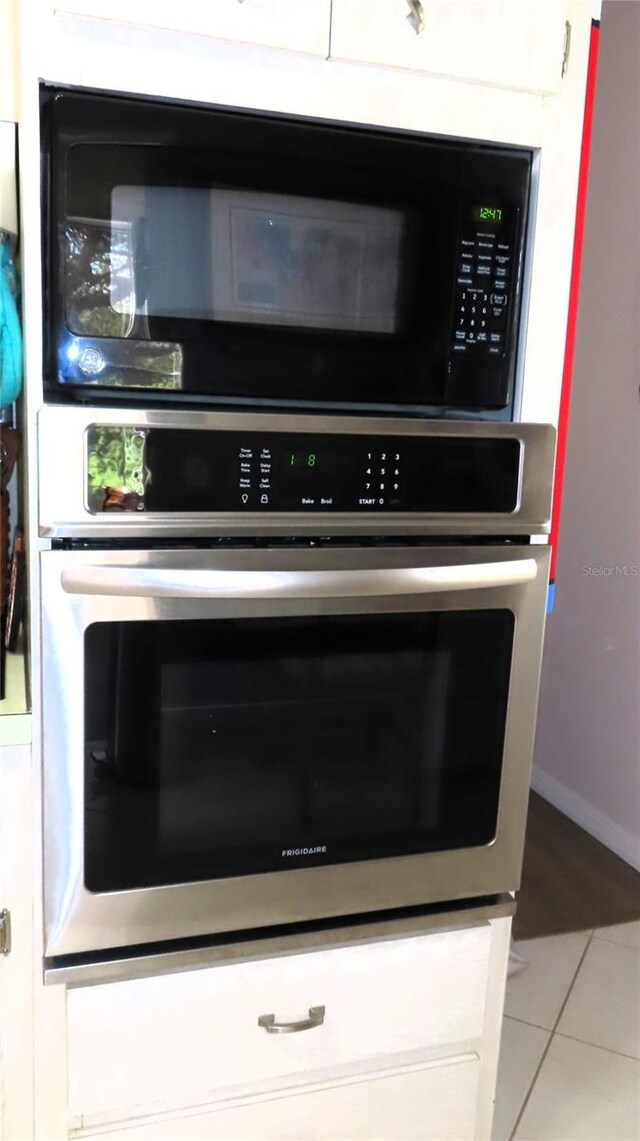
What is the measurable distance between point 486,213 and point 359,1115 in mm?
1074

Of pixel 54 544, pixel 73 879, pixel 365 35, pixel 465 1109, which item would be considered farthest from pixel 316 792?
pixel 365 35

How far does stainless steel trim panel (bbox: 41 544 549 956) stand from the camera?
0.86m

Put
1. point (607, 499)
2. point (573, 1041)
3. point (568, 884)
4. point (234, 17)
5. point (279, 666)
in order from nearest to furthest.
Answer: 1. point (234, 17)
2. point (279, 666)
3. point (573, 1041)
4. point (568, 884)
5. point (607, 499)

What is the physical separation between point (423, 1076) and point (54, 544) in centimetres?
81

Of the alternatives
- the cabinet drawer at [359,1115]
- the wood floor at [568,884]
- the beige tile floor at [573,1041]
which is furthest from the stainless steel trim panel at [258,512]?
the wood floor at [568,884]

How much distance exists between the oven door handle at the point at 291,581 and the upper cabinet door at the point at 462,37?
51cm

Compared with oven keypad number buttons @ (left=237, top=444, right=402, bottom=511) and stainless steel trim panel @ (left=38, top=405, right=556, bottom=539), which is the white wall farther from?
Answer: oven keypad number buttons @ (left=237, top=444, right=402, bottom=511)

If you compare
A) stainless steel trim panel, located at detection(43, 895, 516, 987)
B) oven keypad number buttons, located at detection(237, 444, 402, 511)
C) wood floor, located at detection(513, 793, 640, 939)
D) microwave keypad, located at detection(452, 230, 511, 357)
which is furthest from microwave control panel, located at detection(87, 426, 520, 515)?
wood floor, located at detection(513, 793, 640, 939)

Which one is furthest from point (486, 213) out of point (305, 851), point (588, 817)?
point (588, 817)

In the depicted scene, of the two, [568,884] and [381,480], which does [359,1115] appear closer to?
[381,480]

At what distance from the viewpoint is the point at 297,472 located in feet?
2.96

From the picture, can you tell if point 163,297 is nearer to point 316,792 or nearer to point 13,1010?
point 316,792

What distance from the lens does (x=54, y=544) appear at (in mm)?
860

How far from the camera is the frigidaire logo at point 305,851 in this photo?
983 mm
